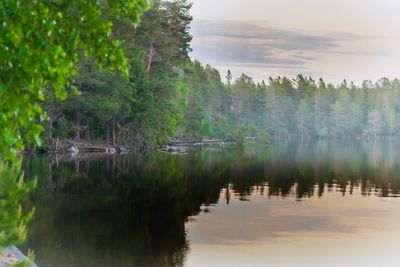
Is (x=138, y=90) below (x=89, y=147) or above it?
above

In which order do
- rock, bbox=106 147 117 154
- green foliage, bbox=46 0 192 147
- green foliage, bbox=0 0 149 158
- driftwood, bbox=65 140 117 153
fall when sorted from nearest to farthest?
1. green foliage, bbox=0 0 149 158
2. green foliage, bbox=46 0 192 147
3. driftwood, bbox=65 140 117 153
4. rock, bbox=106 147 117 154

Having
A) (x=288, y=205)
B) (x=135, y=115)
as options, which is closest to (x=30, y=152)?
(x=135, y=115)

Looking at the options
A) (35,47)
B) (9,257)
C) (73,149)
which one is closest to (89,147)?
(73,149)

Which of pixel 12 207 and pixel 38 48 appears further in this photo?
pixel 12 207

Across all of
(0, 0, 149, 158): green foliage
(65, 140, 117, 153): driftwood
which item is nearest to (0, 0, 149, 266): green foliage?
(0, 0, 149, 158): green foliage

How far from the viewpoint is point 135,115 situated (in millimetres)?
77438

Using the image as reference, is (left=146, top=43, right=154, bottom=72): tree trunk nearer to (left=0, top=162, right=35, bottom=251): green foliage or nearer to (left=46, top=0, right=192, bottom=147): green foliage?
(left=46, top=0, right=192, bottom=147): green foliage

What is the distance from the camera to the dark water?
73.3 feet

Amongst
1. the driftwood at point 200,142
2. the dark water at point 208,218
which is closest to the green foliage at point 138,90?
the driftwood at point 200,142

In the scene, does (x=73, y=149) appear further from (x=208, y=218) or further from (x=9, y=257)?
(x=9, y=257)

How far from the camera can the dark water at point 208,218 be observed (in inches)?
880

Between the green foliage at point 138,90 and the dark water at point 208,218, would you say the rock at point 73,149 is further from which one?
the dark water at point 208,218

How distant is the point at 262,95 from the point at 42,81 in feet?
610

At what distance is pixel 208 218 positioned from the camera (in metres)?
30.3
